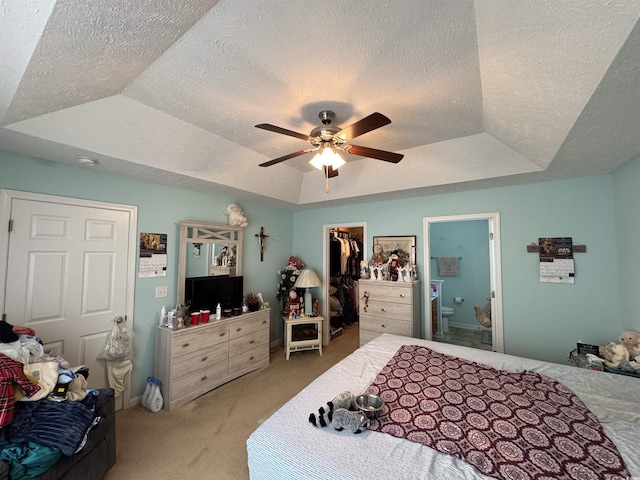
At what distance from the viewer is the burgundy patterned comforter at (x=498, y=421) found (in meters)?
1.02

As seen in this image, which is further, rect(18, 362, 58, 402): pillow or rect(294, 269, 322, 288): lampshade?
rect(294, 269, 322, 288): lampshade

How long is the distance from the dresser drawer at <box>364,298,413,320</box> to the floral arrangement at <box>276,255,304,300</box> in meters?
1.32

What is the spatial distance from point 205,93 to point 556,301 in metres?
3.81

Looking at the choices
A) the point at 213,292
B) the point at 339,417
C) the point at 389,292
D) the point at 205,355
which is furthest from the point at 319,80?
the point at 205,355

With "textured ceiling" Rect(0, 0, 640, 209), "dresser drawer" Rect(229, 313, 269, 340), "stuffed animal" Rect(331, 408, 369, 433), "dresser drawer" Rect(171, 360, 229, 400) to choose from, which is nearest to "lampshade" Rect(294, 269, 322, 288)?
"dresser drawer" Rect(229, 313, 269, 340)

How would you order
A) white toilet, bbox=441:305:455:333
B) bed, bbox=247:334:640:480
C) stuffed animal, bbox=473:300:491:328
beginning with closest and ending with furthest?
bed, bbox=247:334:640:480 → stuffed animal, bbox=473:300:491:328 → white toilet, bbox=441:305:455:333

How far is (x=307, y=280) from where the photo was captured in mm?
3881

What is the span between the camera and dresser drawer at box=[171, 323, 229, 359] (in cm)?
251

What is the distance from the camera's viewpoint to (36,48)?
109 cm

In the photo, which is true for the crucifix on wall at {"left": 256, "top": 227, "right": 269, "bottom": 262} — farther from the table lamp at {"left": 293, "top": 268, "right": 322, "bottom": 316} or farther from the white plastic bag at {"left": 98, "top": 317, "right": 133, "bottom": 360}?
the white plastic bag at {"left": 98, "top": 317, "right": 133, "bottom": 360}

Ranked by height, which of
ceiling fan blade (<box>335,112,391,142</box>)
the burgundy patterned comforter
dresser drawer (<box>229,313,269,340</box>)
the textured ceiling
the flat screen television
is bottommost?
dresser drawer (<box>229,313,269,340</box>)

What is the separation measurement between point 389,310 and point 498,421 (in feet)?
6.30

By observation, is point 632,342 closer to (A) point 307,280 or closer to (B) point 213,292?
(A) point 307,280

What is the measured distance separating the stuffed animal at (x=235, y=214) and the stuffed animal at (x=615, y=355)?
392 centimetres
